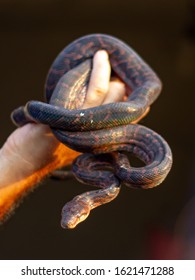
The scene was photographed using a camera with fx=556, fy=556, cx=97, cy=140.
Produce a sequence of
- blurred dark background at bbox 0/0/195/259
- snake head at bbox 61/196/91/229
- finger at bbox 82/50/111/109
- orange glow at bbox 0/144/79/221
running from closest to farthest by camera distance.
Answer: snake head at bbox 61/196/91/229 → finger at bbox 82/50/111/109 → orange glow at bbox 0/144/79/221 → blurred dark background at bbox 0/0/195/259

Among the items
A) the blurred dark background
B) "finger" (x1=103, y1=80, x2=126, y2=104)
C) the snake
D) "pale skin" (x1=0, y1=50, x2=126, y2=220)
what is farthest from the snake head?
the blurred dark background

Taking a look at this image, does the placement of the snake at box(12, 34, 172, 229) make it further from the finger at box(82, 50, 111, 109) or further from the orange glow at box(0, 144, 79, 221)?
the orange glow at box(0, 144, 79, 221)

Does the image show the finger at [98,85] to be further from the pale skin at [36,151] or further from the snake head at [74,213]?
the snake head at [74,213]

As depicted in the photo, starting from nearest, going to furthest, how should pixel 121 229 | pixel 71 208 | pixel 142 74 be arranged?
pixel 71 208, pixel 142 74, pixel 121 229

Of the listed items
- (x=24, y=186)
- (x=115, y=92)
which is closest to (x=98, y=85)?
(x=115, y=92)

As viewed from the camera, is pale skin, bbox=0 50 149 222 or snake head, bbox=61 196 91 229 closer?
snake head, bbox=61 196 91 229

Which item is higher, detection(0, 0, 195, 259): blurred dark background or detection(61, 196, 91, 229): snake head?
detection(0, 0, 195, 259): blurred dark background

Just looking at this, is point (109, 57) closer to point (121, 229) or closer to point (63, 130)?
point (63, 130)

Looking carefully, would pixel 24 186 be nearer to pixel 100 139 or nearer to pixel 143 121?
pixel 100 139

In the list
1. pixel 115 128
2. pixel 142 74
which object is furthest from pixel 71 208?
pixel 142 74
